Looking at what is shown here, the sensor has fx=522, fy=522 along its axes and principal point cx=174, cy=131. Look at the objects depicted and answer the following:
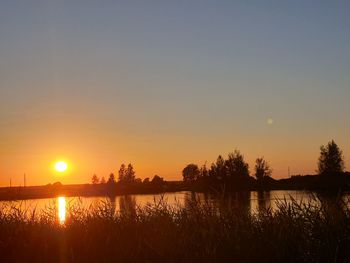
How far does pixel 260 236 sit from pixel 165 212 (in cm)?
354

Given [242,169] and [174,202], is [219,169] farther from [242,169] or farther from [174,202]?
[174,202]

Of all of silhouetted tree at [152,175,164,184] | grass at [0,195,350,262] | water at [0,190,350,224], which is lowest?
grass at [0,195,350,262]

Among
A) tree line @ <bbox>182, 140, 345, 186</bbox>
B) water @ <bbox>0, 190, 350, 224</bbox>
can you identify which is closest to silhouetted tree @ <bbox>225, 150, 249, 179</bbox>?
tree line @ <bbox>182, 140, 345, 186</bbox>

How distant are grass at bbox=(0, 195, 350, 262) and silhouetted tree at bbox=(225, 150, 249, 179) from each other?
116882 mm

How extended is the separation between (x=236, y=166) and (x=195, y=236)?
128 m

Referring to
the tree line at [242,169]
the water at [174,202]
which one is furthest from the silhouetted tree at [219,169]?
the water at [174,202]

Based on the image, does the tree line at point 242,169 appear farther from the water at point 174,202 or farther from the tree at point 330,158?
the water at point 174,202

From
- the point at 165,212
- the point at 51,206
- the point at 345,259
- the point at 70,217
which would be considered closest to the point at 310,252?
the point at 345,259

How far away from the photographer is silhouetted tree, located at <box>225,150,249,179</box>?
13207cm

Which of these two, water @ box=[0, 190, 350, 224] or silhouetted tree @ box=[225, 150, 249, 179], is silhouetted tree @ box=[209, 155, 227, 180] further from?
water @ box=[0, 190, 350, 224]

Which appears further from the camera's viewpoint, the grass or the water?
the water

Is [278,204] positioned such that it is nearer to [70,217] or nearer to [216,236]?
[216,236]

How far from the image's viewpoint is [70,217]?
16344 millimetres

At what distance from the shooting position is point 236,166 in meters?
138
